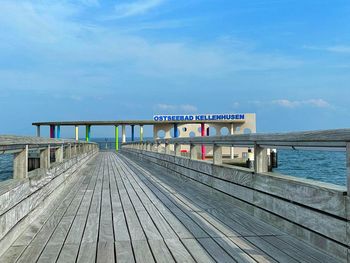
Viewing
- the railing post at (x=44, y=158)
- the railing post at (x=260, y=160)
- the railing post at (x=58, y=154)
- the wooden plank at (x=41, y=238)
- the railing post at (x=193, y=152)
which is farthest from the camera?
the railing post at (x=193, y=152)

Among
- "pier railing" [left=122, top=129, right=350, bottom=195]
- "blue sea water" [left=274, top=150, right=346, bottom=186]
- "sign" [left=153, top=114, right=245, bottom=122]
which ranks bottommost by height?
"blue sea water" [left=274, top=150, right=346, bottom=186]

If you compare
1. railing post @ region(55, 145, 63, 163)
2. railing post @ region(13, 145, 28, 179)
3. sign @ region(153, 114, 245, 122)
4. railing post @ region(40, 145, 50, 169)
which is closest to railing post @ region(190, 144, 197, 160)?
railing post @ region(55, 145, 63, 163)

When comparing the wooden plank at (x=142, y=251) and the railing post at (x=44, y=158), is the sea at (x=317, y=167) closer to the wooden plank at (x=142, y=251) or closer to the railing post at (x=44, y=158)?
the railing post at (x=44, y=158)

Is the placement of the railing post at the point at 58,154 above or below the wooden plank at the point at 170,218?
above

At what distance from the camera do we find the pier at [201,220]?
11.6 feet

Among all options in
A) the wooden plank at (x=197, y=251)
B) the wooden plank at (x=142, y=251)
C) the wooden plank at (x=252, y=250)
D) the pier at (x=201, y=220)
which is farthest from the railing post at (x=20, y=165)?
the wooden plank at (x=252, y=250)

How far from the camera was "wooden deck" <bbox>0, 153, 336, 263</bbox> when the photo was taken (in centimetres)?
363

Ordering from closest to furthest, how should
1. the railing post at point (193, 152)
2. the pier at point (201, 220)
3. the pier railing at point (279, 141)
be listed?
the pier railing at point (279, 141) < the pier at point (201, 220) < the railing post at point (193, 152)

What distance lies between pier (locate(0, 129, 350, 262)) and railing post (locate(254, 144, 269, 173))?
0.01m

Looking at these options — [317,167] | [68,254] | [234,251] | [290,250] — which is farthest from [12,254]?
[317,167]

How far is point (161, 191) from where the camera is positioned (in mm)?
8227

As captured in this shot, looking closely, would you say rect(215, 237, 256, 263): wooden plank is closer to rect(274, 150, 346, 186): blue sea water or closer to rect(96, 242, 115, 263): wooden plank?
rect(96, 242, 115, 263): wooden plank

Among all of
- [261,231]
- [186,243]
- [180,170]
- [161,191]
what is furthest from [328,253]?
[180,170]

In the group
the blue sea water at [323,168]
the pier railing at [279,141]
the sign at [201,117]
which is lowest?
the blue sea water at [323,168]
